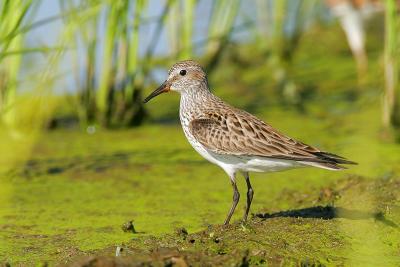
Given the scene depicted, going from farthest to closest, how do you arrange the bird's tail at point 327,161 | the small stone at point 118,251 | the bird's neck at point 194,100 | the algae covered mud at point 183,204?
the bird's neck at point 194,100
the bird's tail at point 327,161
the algae covered mud at point 183,204
the small stone at point 118,251

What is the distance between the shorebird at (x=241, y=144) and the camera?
Answer: 558cm

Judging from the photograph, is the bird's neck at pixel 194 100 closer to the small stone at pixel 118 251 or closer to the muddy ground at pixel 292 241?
the muddy ground at pixel 292 241

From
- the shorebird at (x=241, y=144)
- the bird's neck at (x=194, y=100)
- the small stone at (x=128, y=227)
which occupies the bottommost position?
the small stone at (x=128, y=227)

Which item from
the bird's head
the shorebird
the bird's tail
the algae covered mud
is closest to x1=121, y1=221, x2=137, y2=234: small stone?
the algae covered mud

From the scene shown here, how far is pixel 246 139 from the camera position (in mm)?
5754

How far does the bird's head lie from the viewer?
6391 mm

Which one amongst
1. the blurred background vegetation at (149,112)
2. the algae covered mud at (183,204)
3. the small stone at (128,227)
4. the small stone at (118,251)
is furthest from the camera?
the blurred background vegetation at (149,112)

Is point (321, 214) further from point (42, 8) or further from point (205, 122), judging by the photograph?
point (42, 8)

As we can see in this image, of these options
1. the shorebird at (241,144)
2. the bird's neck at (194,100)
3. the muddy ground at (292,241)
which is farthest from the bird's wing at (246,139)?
the muddy ground at (292,241)

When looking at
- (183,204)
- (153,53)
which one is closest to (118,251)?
(183,204)

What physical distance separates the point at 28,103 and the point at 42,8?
2.97 meters

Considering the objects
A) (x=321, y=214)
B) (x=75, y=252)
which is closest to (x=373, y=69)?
(x=321, y=214)

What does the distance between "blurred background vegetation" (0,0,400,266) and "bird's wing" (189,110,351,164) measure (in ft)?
1.77

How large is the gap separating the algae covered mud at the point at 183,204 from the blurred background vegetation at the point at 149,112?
0.02 metres
